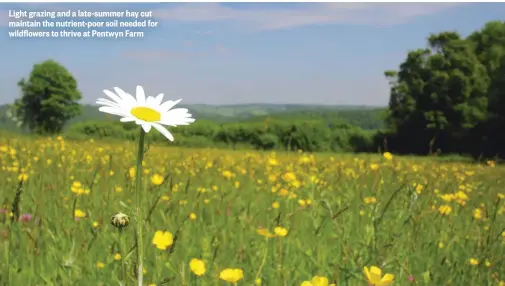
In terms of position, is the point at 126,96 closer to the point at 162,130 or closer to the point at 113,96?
the point at 113,96

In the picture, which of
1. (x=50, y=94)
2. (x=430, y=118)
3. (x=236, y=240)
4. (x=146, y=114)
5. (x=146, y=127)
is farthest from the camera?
(x=50, y=94)

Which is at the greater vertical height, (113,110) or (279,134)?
(113,110)

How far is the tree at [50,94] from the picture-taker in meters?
56.0

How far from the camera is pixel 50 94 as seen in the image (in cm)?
5641

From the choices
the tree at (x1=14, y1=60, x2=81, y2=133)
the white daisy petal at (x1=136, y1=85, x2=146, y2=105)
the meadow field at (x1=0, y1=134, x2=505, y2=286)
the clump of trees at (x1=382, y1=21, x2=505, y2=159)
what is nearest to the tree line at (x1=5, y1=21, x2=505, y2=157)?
the clump of trees at (x1=382, y1=21, x2=505, y2=159)

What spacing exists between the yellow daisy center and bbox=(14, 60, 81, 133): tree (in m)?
57.4

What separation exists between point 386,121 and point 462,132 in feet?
23.6

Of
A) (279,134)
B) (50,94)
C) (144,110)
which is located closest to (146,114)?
(144,110)

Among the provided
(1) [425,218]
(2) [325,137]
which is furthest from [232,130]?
(1) [425,218]

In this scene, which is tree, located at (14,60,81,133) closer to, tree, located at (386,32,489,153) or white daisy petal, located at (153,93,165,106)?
tree, located at (386,32,489,153)

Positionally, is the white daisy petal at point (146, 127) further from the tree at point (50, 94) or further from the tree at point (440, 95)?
the tree at point (50, 94)

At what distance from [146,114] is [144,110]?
0.03 meters

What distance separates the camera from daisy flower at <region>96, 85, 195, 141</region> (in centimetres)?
103

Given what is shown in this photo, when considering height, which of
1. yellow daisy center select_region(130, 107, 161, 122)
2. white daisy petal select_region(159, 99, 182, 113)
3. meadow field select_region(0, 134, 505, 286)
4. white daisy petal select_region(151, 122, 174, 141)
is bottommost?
meadow field select_region(0, 134, 505, 286)
